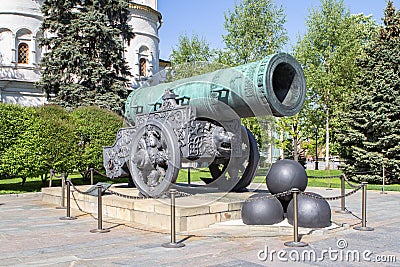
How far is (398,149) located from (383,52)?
4.94m

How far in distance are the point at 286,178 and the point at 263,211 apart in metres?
0.64

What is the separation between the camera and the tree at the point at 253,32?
86.8 ft

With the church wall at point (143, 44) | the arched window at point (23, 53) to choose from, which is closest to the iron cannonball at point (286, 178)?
the church wall at point (143, 44)

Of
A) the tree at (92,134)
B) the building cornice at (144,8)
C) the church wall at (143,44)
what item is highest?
the building cornice at (144,8)

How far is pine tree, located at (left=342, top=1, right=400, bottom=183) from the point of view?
2014 centimetres

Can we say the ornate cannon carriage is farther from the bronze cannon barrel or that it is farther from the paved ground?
the paved ground

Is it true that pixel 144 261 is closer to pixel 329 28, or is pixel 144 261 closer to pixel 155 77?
pixel 155 77

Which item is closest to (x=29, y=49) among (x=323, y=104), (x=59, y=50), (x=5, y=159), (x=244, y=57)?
(x=59, y=50)

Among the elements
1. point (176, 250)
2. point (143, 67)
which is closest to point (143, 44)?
point (143, 67)

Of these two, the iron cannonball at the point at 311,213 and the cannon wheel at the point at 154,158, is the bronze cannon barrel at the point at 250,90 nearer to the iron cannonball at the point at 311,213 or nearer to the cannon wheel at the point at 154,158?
the cannon wheel at the point at 154,158

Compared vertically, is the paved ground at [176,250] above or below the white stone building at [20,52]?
below

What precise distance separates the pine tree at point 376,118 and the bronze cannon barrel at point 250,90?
1363cm

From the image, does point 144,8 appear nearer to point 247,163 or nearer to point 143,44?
point 143,44

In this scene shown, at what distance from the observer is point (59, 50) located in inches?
846
